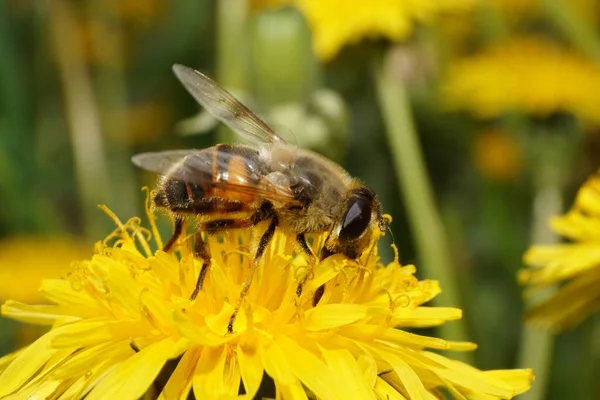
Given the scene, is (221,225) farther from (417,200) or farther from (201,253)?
(417,200)

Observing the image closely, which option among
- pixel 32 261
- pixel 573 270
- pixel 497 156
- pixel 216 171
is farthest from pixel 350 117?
pixel 216 171

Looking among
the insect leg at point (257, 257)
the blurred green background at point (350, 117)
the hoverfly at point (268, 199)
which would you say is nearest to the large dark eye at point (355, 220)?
the hoverfly at point (268, 199)

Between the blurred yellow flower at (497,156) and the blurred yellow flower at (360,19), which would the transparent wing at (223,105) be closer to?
the blurred yellow flower at (360,19)

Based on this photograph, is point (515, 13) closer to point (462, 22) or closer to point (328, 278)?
point (462, 22)

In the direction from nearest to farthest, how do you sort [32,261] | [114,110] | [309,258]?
1. [309,258]
2. [32,261]
3. [114,110]

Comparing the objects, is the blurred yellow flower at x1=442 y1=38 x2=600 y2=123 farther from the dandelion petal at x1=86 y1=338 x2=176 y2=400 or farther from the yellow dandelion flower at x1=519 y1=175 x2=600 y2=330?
the dandelion petal at x1=86 y1=338 x2=176 y2=400

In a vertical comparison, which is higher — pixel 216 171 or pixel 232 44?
pixel 232 44
